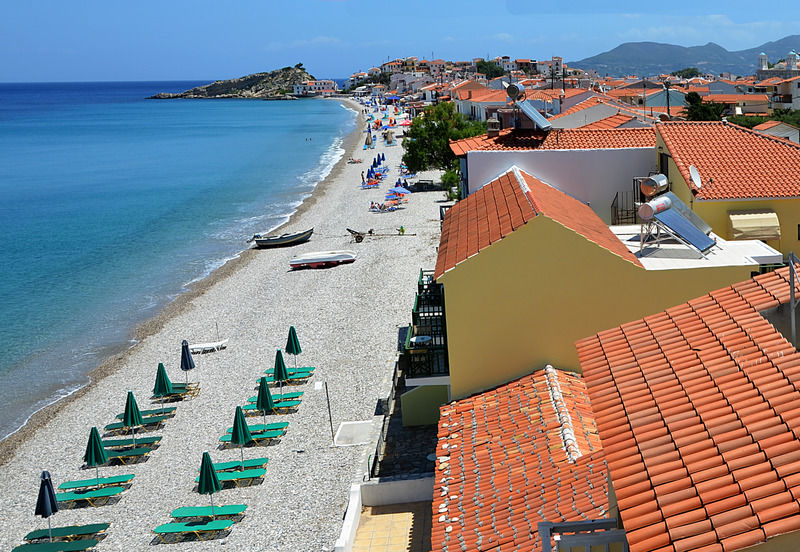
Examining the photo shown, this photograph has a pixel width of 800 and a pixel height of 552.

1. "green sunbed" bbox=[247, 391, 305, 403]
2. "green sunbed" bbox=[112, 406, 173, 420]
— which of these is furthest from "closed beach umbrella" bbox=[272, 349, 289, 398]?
"green sunbed" bbox=[112, 406, 173, 420]

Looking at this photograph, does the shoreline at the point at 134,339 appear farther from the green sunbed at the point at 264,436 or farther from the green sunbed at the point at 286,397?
the green sunbed at the point at 286,397

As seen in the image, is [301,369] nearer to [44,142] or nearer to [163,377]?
[163,377]

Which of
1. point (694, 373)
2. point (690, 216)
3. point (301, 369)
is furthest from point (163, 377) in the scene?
point (694, 373)

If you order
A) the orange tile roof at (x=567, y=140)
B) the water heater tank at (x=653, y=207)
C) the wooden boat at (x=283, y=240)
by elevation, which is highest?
the orange tile roof at (x=567, y=140)

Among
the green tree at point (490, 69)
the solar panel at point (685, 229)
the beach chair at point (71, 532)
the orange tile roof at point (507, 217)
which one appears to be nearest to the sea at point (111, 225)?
the beach chair at point (71, 532)

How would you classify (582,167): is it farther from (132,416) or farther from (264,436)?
(132,416)

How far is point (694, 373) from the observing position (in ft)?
23.7

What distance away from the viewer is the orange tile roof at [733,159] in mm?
18078

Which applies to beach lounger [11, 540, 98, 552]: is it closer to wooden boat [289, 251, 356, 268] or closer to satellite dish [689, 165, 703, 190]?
satellite dish [689, 165, 703, 190]

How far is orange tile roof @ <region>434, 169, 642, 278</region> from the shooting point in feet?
47.4

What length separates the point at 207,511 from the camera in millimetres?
16484

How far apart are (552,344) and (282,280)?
25.2 m

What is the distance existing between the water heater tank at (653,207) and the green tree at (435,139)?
4395 cm

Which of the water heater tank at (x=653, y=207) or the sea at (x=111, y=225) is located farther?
the sea at (x=111, y=225)
